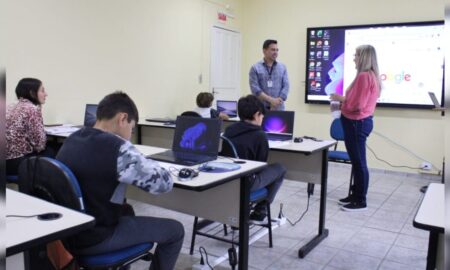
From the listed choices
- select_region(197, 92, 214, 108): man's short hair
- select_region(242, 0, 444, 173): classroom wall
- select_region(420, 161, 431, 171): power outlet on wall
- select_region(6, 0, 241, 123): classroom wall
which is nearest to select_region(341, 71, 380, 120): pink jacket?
select_region(197, 92, 214, 108): man's short hair

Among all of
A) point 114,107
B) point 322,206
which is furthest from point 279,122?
point 114,107

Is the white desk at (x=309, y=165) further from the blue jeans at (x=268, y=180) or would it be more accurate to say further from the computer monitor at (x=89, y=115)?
the computer monitor at (x=89, y=115)

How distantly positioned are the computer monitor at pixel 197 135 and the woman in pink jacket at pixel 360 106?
1.75 m

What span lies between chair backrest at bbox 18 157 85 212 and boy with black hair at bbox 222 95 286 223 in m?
1.22

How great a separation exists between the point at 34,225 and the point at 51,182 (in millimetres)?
362

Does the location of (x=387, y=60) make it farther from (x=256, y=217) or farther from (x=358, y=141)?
(x=256, y=217)

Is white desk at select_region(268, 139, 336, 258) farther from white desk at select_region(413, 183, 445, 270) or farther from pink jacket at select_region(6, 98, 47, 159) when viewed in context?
pink jacket at select_region(6, 98, 47, 159)

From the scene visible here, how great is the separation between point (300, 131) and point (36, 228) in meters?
5.29

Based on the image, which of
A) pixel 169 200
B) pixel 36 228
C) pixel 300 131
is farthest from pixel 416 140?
pixel 36 228

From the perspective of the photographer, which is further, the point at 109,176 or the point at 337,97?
the point at 337,97

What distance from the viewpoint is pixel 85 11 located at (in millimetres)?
4188

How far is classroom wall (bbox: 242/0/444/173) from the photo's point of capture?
17.1 feet

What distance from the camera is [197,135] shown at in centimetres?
240

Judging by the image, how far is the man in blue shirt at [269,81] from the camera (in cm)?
447
